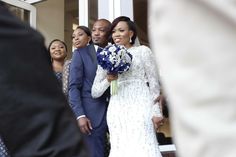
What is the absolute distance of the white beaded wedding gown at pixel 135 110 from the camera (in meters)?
3.34

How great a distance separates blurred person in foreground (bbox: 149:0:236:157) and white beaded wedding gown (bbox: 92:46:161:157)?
275 cm

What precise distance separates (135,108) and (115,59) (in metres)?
0.38

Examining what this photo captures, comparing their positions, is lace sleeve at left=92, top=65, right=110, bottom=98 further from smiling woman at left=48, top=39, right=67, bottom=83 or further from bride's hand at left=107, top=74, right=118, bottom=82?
smiling woman at left=48, top=39, right=67, bottom=83

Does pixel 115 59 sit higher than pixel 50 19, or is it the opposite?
pixel 50 19

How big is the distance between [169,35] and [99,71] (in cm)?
298

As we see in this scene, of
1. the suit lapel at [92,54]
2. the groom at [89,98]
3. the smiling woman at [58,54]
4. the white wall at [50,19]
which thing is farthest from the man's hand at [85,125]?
the white wall at [50,19]

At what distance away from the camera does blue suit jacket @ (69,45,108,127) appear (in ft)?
11.9

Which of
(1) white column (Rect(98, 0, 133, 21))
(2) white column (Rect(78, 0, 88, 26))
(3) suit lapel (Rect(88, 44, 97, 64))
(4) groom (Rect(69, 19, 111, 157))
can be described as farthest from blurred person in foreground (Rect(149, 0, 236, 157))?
(2) white column (Rect(78, 0, 88, 26))

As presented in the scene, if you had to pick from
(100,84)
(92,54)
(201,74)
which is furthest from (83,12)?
(201,74)

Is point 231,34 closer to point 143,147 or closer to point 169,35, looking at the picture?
point 169,35

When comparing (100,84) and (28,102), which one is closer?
(28,102)

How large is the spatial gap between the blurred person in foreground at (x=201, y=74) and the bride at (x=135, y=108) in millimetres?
2754

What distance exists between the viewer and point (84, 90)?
372cm

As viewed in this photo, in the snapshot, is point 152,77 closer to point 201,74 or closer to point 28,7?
point 201,74
